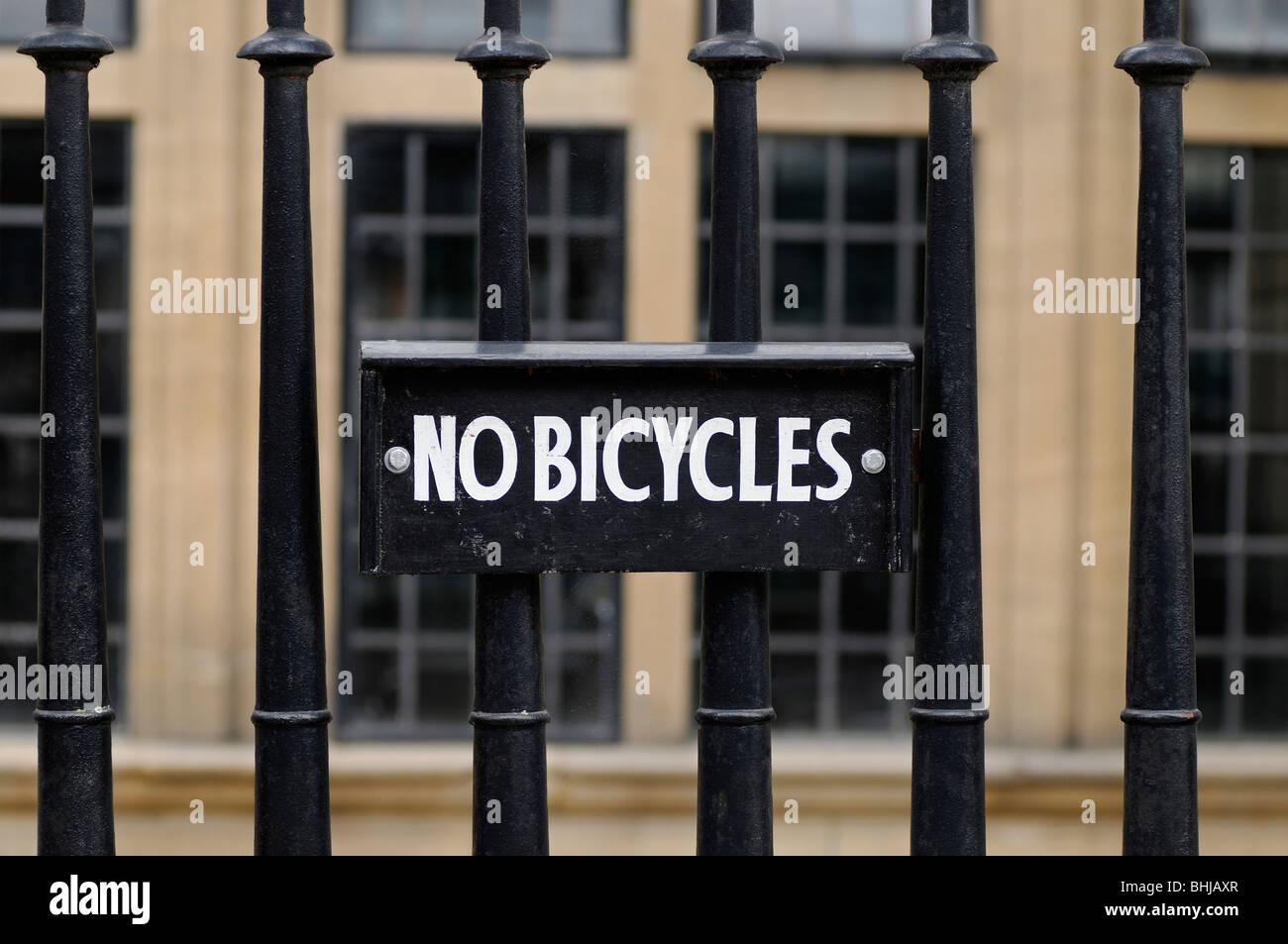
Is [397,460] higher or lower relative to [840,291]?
lower

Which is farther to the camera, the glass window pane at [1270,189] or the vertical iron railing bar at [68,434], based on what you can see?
the glass window pane at [1270,189]

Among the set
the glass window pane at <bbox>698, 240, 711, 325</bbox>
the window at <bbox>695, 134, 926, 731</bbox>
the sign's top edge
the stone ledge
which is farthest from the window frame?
the sign's top edge

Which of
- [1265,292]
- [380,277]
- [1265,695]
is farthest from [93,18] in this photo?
[1265,695]

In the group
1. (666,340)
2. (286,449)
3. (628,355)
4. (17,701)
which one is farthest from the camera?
(17,701)

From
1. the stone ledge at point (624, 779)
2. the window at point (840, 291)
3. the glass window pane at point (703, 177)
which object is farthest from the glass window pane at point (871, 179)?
the stone ledge at point (624, 779)

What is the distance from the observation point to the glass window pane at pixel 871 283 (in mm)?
6977

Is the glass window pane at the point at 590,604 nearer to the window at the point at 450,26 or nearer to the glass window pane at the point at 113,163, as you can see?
the window at the point at 450,26

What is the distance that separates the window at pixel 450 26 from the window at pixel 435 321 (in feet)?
1.28

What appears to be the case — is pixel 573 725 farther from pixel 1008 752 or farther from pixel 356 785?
pixel 1008 752

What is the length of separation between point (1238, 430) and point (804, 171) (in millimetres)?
2312

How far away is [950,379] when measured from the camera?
10.6ft

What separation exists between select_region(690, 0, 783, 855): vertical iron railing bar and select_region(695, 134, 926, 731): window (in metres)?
3.75

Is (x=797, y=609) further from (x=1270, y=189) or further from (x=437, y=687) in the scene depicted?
(x=1270, y=189)
